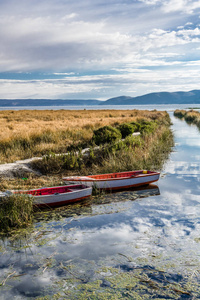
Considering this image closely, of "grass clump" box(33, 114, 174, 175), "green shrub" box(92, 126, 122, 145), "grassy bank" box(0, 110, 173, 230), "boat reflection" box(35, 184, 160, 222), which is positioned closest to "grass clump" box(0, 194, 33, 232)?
"grassy bank" box(0, 110, 173, 230)

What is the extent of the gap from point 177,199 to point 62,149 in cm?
815

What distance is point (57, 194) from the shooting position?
31.7 feet

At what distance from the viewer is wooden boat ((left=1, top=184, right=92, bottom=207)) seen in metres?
9.45

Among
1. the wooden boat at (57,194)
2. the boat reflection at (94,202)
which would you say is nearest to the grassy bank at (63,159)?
the wooden boat at (57,194)

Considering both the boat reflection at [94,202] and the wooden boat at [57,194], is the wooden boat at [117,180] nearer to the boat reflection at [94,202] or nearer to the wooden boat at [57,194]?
the boat reflection at [94,202]

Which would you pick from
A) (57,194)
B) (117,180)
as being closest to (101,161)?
(117,180)

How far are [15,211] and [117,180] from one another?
4.68m

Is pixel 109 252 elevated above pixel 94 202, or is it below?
below

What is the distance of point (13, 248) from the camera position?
7.20m

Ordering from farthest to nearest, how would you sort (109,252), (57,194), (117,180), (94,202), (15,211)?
1. (117,180)
2. (94,202)
3. (57,194)
4. (15,211)
5. (109,252)

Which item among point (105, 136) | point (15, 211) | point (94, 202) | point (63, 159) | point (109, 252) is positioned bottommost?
point (109, 252)

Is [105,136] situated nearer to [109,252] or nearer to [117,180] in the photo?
[117,180]

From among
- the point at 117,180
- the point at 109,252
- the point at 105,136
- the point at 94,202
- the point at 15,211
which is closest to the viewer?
the point at 109,252

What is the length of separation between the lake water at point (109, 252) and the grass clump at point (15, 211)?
1.35ft
